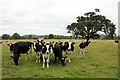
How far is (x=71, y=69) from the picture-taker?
14203 mm

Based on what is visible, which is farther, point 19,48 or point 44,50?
point 19,48

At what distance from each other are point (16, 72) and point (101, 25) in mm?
56520

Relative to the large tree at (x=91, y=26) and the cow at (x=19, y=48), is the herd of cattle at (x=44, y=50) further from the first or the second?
the large tree at (x=91, y=26)

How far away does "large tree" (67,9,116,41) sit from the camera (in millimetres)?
67562

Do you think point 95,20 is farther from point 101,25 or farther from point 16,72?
point 16,72

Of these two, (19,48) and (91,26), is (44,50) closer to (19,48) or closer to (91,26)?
(19,48)

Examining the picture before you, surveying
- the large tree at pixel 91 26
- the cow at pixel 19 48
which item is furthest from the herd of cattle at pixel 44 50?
the large tree at pixel 91 26

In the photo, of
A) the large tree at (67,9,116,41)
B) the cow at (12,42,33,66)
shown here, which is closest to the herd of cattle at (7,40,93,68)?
the cow at (12,42,33,66)

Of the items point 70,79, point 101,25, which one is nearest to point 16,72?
point 70,79

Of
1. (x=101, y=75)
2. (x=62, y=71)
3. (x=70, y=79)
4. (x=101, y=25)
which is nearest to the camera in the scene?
(x=70, y=79)

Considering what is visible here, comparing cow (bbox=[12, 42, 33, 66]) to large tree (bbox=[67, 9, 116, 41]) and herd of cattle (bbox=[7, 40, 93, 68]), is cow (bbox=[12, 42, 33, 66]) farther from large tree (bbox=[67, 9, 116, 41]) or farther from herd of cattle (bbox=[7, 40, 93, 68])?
large tree (bbox=[67, 9, 116, 41])

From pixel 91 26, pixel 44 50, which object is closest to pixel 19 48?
pixel 44 50

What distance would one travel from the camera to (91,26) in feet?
226

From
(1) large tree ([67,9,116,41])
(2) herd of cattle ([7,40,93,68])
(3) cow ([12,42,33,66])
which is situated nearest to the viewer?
(2) herd of cattle ([7,40,93,68])
